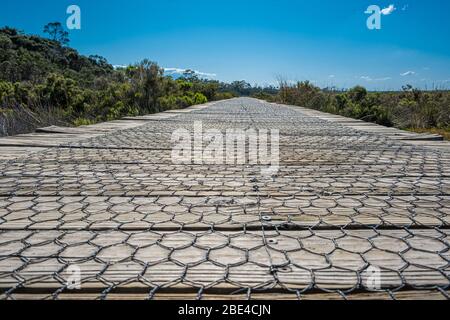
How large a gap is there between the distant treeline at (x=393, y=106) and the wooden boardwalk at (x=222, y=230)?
5.58 m

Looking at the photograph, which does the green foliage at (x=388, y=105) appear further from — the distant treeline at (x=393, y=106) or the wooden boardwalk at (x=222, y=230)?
the wooden boardwalk at (x=222, y=230)

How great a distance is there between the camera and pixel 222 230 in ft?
3.46

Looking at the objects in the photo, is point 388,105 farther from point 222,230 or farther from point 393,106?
point 222,230

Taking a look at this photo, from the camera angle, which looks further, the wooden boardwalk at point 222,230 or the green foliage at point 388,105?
the green foliage at point 388,105

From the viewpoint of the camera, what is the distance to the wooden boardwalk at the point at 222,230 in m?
0.75

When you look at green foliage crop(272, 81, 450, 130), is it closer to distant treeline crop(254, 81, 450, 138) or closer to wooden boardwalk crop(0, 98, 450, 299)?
distant treeline crop(254, 81, 450, 138)

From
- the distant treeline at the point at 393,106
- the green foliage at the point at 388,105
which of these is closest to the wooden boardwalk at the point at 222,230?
the distant treeline at the point at 393,106

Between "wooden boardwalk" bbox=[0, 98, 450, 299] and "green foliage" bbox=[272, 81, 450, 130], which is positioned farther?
"green foliage" bbox=[272, 81, 450, 130]

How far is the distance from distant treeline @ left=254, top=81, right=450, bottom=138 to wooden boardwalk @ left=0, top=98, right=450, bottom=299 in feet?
18.3

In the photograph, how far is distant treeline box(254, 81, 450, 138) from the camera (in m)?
7.36

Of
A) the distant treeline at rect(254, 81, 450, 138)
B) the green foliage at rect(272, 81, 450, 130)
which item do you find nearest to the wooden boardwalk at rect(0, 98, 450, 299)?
the distant treeline at rect(254, 81, 450, 138)

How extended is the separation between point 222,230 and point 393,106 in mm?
9652
